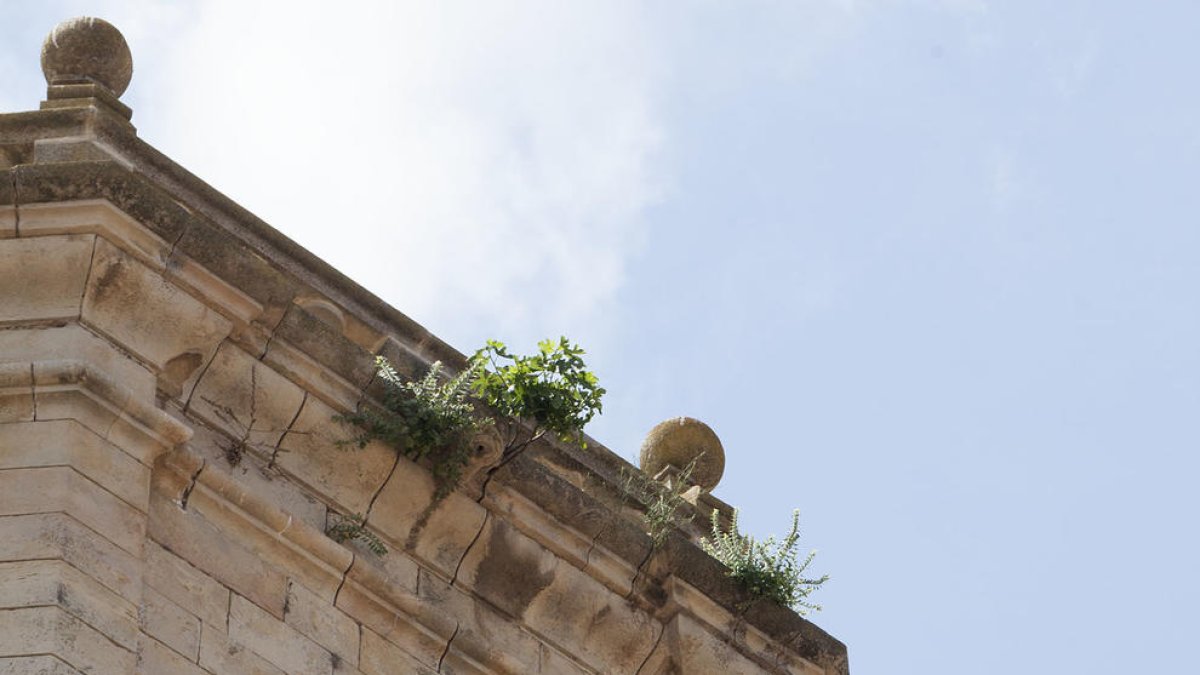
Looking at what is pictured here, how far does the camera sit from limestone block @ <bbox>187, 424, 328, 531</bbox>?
9.98m

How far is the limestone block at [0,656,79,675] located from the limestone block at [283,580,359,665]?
4.66 feet

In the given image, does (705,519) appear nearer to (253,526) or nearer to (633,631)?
(633,631)

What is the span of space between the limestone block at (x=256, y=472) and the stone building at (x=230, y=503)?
0.01 meters

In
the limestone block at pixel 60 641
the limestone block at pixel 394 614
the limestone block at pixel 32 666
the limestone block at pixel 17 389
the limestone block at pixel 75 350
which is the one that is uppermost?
the limestone block at pixel 75 350

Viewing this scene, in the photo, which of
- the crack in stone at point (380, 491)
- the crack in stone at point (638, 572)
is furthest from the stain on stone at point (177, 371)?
the crack in stone at point (638, 572)

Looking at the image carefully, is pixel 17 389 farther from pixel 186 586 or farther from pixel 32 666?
pixel 32 666

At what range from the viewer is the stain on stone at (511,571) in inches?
417

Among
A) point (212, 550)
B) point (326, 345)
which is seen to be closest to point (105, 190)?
point (326, 345)

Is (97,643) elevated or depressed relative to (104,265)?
depressed

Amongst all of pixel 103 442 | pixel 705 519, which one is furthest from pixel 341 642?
pixel 705 519

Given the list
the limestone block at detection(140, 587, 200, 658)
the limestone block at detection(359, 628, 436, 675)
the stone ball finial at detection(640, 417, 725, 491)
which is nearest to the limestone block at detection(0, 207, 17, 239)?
the limestone block at detection(140, 587, 200, 658)

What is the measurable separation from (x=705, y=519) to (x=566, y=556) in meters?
1.92

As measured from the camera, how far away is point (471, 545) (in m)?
10.6

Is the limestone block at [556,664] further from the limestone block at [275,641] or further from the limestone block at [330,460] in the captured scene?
the limestone block at [275,641]
